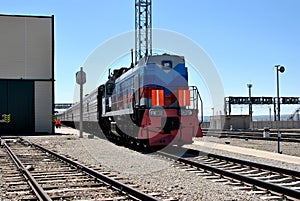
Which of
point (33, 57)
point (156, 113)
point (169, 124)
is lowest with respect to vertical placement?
point (169, 124)

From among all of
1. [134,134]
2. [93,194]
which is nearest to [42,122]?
[134,134]

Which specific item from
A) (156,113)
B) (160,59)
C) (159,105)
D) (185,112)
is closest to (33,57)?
(160,59)

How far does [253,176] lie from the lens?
33.7 ft

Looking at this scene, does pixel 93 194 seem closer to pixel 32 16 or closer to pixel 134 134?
pixel 134 134

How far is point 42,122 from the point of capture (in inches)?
1518

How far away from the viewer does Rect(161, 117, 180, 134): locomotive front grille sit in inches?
618

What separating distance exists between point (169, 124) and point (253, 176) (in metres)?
5.91

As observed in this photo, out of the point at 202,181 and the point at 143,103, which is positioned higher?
the point at 143,103

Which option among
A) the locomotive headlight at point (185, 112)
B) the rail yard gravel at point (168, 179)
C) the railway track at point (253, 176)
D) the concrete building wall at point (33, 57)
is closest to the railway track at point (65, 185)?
the rail yard gravel at point (168, 179)

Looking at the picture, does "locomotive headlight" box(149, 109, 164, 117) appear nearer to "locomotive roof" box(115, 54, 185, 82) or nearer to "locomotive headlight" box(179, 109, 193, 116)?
"locomotive headlight" box(179, 109, 193, 116)

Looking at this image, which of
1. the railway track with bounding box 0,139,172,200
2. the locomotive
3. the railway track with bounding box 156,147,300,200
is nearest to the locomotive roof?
the locomotive

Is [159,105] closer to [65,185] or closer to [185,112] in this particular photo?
[185,112]

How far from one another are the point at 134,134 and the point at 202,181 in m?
7.53

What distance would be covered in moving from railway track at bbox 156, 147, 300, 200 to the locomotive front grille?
1857mm
